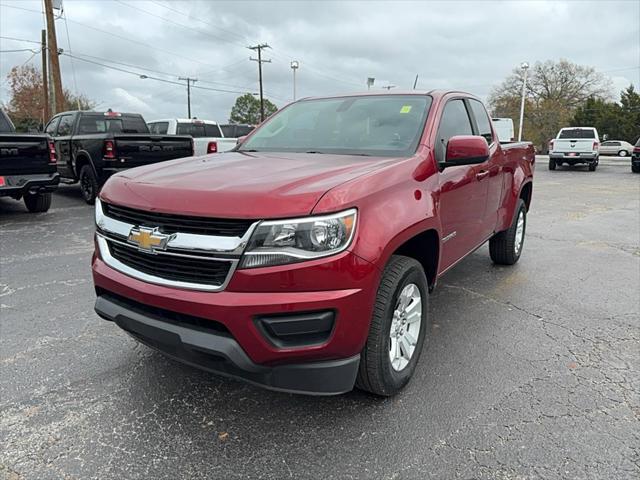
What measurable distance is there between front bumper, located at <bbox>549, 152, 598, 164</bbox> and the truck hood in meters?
22.5

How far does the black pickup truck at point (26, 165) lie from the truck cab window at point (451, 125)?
6.80 metres

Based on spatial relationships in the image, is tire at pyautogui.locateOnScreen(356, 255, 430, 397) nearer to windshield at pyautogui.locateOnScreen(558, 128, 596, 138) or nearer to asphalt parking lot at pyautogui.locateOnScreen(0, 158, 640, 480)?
asphalt parking lot at pyautogui.locateOnScreen(0, 158, 640, 480)

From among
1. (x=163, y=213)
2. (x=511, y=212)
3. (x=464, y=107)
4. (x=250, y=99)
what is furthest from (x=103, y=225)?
(x=250, y=99)

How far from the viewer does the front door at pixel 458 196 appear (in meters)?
3.38

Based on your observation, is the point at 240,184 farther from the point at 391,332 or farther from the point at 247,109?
the point at 247,109

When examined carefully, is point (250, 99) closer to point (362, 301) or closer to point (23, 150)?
point (23, 150)

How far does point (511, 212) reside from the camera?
5.22 meters

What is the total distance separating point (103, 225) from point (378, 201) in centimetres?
158

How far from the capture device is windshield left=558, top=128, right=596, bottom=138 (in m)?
23.0

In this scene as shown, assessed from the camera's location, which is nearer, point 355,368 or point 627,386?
point 355,368

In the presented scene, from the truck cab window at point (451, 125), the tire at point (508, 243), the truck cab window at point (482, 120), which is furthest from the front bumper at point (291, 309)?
the tire at point (508, 243)

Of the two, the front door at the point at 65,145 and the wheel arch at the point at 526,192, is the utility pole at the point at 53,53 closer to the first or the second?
the front door at the point at 65,145

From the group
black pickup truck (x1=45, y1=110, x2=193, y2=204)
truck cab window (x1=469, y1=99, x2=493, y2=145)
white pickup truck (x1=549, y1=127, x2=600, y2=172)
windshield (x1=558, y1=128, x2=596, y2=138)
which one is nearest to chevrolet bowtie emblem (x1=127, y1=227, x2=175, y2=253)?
truck cab window (x1=469, y1=99, x2=493, y2=145)

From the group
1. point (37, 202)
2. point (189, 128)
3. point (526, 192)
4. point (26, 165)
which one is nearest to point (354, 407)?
point (526, 192)
